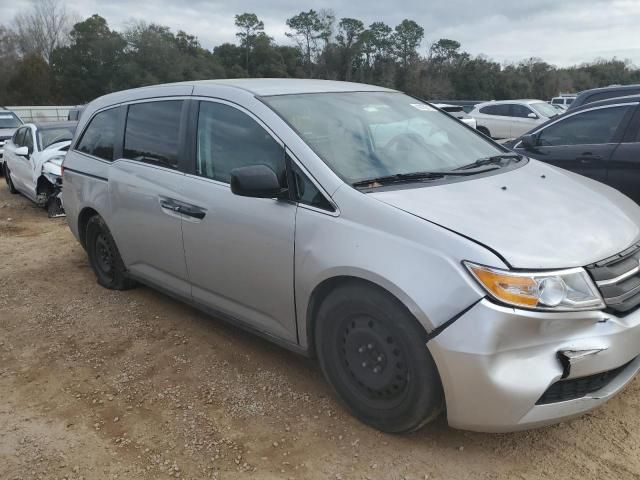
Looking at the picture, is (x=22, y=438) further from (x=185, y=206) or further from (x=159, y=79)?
(x=159, y=79)

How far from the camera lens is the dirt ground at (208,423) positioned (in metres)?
2.59

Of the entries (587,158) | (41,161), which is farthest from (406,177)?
(41,161)

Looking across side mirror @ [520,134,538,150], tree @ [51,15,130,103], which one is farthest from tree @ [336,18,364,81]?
side mirror @ [520,134,538,150]

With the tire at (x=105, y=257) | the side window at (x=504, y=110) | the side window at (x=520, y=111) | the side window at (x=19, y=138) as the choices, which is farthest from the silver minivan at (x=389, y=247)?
the side window at (x=504, y=110)

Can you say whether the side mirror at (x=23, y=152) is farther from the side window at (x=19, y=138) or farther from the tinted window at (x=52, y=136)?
the side window at (x=19, y=138)

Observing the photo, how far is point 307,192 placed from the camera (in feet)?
9.66

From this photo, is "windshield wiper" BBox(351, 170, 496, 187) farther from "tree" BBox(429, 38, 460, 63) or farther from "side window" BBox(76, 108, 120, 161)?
"tree" BBox(429, 38, 460, 63)

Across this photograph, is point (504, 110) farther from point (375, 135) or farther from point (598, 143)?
point (375, 135)

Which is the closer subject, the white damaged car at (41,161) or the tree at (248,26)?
the white damaged car at (41,161)

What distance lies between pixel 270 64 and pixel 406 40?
71.8 ft

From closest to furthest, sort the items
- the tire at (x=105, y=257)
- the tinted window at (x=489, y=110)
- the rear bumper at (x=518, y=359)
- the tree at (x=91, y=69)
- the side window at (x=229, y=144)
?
the rear bumper at (x=518, y=359)
the side window at (x=229, y=144)
the tire at (x=105, y=257)
the tinted window at (x=489, y=110)
the tree at (x=91, y=69)

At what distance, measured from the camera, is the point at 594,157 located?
5551 millimetres

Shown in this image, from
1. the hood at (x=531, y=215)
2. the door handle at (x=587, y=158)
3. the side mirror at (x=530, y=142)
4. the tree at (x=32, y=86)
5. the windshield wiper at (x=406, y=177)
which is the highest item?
the windshield wiper at (x=406, y=177)

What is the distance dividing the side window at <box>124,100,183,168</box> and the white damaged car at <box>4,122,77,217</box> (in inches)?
195
